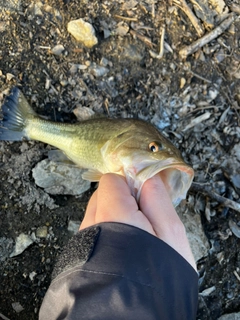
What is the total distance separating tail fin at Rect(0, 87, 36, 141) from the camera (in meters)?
3.17

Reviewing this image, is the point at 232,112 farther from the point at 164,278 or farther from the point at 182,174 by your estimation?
the point at 164,278

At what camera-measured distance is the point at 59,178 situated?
334cm

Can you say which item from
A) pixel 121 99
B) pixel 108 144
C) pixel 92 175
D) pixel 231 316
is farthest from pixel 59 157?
pixel 231 316

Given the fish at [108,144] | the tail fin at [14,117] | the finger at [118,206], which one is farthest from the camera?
the tail fin at [14,117]

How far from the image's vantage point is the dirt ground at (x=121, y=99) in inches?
130

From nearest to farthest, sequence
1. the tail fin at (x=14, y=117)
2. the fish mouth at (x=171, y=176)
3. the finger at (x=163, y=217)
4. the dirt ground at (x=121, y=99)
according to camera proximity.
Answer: the finger at (x=163, y=217) < the fish mouth at (x=171, y=176) < the tail fin at (x=14, y=117) < the dirt ground at (x=121, y=99)

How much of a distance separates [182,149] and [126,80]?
82 centimetres

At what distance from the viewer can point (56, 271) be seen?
220 centimetres

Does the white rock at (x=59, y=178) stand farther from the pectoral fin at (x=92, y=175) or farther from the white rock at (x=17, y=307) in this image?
the white rock at (x=17, y=307)

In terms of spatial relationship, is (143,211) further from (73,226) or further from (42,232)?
(42,232)

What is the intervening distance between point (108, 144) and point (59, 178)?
73 cm

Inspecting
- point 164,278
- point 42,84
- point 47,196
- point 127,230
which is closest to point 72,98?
point 42,84

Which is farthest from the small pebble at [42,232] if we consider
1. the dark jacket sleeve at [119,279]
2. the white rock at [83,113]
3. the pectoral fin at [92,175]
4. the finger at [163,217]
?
the finger at [163,217]

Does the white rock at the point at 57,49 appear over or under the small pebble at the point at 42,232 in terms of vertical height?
over
